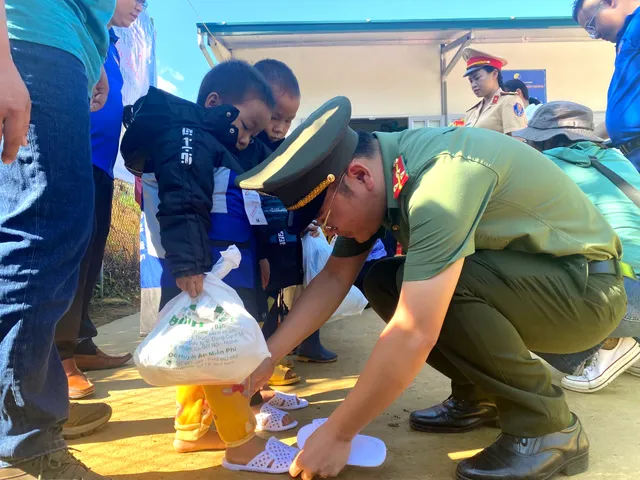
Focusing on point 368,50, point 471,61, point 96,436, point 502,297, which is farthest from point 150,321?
point 368,50

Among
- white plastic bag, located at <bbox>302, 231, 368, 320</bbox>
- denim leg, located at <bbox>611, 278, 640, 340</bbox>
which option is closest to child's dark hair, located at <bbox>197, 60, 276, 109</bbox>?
white plastic bag, located at <bbox>302, 231, 368, 320</bbox>

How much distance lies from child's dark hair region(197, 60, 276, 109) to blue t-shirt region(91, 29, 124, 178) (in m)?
0.45

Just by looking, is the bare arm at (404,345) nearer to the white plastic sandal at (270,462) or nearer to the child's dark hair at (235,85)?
the white plastic sandal at (270,462)

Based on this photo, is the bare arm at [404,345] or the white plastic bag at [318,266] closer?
the bare arm at [404,345]

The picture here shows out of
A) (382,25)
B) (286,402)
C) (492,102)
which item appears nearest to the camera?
(286,402)

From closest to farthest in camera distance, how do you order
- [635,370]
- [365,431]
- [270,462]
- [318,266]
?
[270,462]
[365,431]
[635,370]
[318,266]

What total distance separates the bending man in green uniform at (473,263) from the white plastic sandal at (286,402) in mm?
438

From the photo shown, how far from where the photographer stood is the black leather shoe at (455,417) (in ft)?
5.53

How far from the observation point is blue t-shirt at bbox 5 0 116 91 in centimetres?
110

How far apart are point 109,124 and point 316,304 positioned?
51.1 inches

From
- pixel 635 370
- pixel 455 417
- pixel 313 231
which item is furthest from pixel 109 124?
pixel 635 370

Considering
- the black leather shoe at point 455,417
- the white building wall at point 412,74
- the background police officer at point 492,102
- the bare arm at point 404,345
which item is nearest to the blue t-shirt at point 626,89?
the background police officer at point 492,102

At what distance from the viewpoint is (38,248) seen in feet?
3.51

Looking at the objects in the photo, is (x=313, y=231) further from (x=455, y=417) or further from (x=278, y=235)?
(x=455, y=417)
